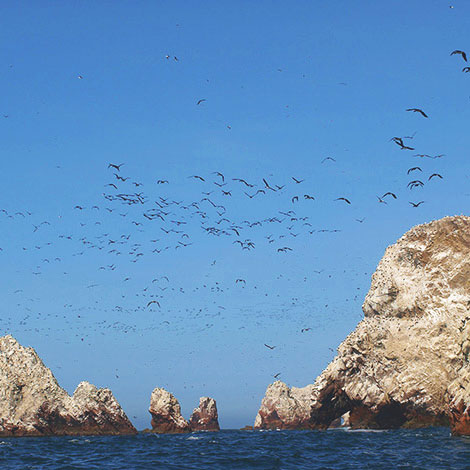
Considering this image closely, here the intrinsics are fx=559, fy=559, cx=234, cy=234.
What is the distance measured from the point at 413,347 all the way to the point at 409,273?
9.67 meters

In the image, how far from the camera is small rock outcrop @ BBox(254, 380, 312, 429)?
117250 millimetres

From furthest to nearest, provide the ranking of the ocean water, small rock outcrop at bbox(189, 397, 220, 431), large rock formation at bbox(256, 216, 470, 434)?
small rock outcrop at bbox(189, 397, 220, 431)
large rock formation at bbox(256, 216, 470, 434)
the ocean water

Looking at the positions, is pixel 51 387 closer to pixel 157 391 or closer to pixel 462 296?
pixel 157 391

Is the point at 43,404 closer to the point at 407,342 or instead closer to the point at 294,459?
the point at 407,342

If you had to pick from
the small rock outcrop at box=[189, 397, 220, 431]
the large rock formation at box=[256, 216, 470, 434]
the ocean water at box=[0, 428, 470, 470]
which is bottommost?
the small rock outcrop at box=[189, 397, 220, 431]

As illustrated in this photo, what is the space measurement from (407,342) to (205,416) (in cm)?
6918

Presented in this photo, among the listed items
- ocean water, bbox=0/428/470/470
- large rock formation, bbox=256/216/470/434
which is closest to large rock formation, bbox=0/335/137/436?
large rock formation, bbox=256/216/470/434

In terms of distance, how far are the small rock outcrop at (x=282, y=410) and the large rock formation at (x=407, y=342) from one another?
56102 millimetres

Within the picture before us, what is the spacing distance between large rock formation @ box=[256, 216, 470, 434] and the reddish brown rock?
2611 centimetres

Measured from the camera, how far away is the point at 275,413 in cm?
12000

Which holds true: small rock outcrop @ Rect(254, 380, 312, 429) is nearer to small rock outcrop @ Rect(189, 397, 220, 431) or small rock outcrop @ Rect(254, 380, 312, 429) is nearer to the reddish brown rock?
small rock outcrop @ Rect(189, 397, 220, 431)

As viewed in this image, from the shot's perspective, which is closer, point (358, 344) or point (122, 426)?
point (358, 344)

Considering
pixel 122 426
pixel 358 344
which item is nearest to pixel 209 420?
pixel 122 426

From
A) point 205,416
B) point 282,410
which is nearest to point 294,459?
point 205,416
